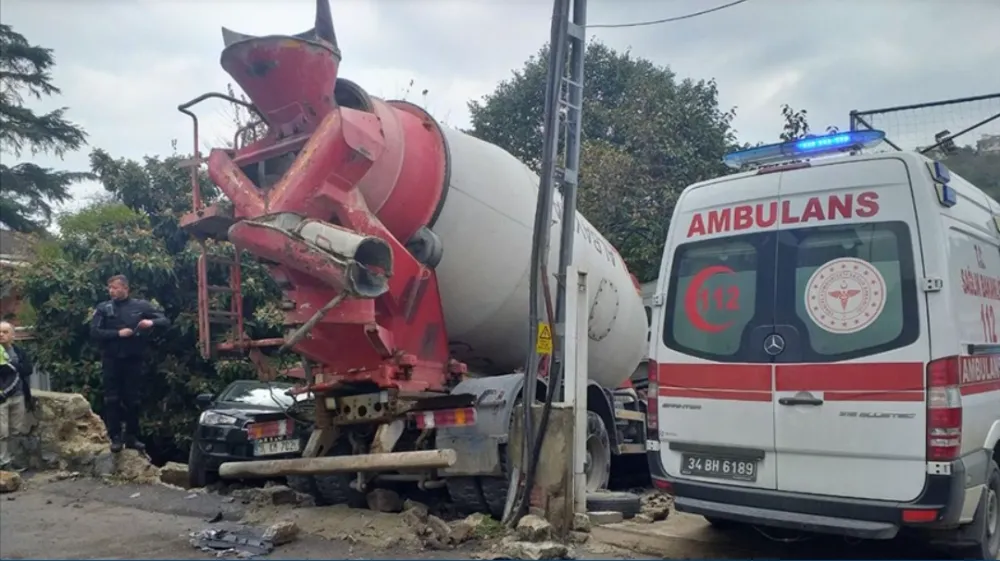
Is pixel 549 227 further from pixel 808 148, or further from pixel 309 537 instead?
pixel 309 537

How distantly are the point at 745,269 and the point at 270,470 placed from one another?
384 centimetres

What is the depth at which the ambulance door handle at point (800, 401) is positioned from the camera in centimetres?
545

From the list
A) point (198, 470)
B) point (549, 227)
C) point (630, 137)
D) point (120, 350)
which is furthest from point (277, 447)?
point (630, 137)

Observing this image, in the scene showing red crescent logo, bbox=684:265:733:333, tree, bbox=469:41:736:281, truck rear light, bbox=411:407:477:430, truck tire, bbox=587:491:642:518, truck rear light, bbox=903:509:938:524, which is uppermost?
tree, bbox=469:41:736:281

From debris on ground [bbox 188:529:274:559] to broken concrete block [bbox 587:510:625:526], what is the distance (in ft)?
7.25

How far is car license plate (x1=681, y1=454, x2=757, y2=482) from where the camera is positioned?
223 inches

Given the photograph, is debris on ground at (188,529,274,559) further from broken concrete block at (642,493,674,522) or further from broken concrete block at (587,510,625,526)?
broken concrete block at (642,493,674,522)

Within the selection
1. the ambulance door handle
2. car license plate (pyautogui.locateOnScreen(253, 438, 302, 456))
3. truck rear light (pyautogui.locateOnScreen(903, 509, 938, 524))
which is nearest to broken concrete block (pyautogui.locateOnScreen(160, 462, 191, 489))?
car license plate (pyautogui.locateOnScreen(253, 438, 302, 456))

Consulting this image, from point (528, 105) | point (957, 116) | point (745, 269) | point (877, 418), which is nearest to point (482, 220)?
point (745, 269)

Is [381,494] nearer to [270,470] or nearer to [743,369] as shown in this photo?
[270,470]

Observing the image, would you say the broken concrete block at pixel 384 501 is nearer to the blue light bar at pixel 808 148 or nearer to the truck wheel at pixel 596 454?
the truck wheel at pixel 596 454

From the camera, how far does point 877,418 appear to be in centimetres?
523

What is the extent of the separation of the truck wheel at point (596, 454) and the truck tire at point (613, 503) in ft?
2.21

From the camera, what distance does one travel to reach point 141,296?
12273 millimetres
